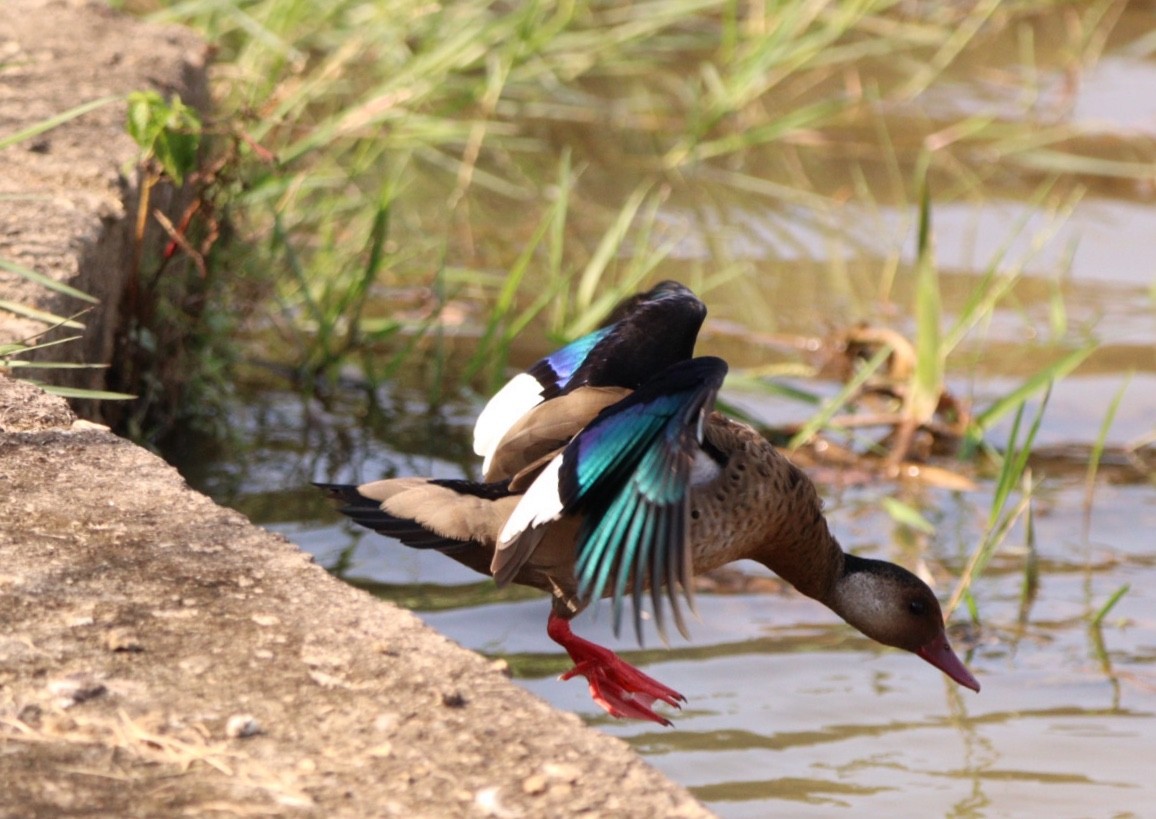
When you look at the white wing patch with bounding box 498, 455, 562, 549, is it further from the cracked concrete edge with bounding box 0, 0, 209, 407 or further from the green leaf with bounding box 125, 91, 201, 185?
the green leaf with bounding box 125, 91, 201, 185

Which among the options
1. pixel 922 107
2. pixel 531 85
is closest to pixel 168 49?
pixel 531 85

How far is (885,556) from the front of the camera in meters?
4.73

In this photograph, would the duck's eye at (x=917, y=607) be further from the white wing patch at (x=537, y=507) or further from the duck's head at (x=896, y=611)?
the white wing patch at (x=537, y=507)

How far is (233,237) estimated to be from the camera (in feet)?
15.0

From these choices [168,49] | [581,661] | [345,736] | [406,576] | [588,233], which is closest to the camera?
[345,736]

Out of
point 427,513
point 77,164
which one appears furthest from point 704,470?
point 77,164

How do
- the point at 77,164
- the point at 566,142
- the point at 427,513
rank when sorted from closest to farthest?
the point at 427,513
the point at 77,164
the point at 566,142

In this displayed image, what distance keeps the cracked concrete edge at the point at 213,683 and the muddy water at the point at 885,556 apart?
1.26m

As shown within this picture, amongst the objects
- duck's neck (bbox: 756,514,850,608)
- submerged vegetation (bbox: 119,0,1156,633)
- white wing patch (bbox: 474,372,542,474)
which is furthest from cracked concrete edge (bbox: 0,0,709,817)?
submerged vegetation (bbox: 119,0,1156,633)

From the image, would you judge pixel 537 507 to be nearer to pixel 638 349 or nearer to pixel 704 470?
pixel 704 470

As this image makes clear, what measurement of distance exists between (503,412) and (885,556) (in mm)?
1486

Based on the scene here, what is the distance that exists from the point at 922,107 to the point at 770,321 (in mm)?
2151

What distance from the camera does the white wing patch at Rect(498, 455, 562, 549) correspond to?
9.85 ft

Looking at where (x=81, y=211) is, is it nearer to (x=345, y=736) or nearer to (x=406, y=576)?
(x=406, y=576)
